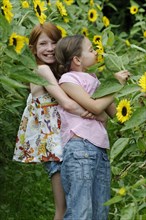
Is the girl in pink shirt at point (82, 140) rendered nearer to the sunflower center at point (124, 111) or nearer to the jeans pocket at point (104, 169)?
the jeans pocket at point (104, 169)

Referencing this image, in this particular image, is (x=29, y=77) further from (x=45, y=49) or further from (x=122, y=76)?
(x=45, y=49)

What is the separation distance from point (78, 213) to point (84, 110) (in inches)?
16.8

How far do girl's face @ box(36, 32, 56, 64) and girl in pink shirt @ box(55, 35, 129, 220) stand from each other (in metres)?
0.09

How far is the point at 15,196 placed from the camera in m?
4.50

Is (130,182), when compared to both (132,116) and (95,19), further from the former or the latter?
(95,19)

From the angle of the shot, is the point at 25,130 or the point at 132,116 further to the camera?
the point at 25,130

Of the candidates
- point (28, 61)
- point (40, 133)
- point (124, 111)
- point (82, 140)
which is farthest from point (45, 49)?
point (124, 111)

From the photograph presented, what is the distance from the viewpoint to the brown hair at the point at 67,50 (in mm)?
3320

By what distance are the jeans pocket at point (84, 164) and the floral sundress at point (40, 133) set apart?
5.2 inches

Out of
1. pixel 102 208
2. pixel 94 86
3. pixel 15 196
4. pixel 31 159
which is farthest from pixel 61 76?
pixel 15 196

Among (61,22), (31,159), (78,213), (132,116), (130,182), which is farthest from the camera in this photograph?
(61,22)

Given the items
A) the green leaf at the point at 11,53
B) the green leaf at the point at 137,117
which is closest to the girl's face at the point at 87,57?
the green leaf at the point at 11,53

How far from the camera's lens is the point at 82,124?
3236mm

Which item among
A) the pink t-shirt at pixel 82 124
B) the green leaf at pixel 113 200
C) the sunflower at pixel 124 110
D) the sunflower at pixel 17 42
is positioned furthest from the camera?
the pink t-shirt at pixel 82 124
